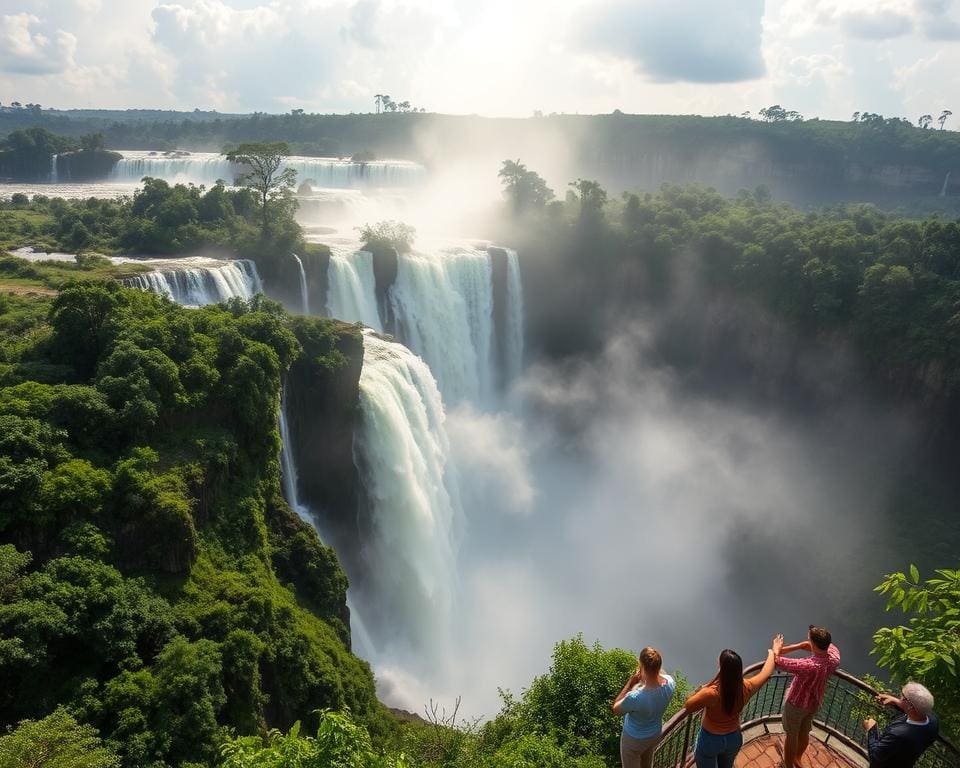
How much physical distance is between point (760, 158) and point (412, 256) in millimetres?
64946

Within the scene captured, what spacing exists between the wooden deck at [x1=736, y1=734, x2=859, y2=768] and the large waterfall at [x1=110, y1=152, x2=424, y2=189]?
61981 mm

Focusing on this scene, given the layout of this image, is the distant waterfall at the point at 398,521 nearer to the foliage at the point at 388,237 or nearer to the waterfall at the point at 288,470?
the waterfall at the point at 288,470

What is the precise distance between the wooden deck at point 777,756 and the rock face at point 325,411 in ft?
54.3

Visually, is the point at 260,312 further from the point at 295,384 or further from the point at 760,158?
the point at 760,158

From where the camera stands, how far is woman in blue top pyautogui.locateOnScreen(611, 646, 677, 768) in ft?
18.7

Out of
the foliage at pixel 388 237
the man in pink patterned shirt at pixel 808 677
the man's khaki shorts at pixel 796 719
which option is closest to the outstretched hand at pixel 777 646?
the man in pink patterned shirt at pixel 808 677

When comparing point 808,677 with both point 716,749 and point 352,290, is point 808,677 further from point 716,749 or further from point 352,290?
point 352,290

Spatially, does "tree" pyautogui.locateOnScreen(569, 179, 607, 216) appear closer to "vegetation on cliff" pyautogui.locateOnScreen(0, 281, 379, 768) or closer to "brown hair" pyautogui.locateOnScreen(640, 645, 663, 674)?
"vegetation on cliff" pyautogui.locateOnScreen(0, 281, 379, 768)

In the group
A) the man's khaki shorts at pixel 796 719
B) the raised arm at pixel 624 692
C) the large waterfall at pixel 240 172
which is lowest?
the man's khaki shorts at pixel 796 719

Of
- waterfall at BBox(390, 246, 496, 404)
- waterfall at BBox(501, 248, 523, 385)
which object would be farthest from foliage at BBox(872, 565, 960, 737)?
waterfall at BBox(501, 248, 523, 385)

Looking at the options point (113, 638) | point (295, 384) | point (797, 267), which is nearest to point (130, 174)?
point (295, 384)

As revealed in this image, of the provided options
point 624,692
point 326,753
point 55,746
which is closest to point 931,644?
point 624,692

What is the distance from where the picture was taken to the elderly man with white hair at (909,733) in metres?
5.37

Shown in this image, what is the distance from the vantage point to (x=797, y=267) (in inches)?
1485
